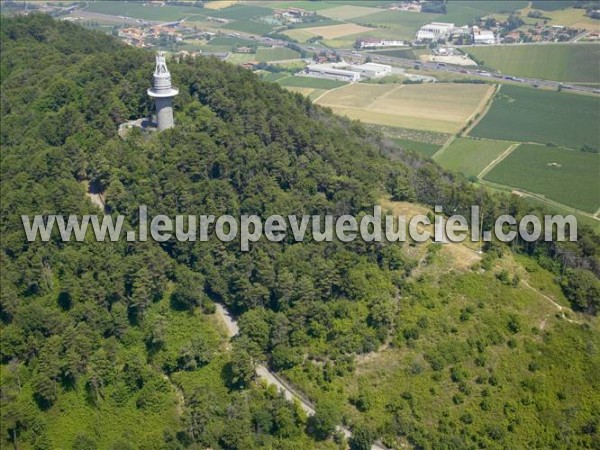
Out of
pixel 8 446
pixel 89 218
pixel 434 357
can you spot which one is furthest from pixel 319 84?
pixel 8 446

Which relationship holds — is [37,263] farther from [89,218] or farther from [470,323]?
[470,323]

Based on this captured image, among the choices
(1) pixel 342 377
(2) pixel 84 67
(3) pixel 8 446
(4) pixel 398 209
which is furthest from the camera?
(2) pixel 84 67

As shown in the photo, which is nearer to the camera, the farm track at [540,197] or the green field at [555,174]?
the farm track at [540,197]

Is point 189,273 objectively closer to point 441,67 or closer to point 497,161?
point 497,161

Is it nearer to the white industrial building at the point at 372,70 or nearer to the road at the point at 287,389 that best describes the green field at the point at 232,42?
the white industrial building at the point at 372,70

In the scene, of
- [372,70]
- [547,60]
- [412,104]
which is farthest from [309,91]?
[547,60]

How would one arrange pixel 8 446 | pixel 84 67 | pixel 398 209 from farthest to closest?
Answer: pixel 84 67
pixel 398 209
pixel 8 446

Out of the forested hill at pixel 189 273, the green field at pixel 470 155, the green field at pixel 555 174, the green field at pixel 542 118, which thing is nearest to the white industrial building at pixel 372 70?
the green field at pixel 542 118
